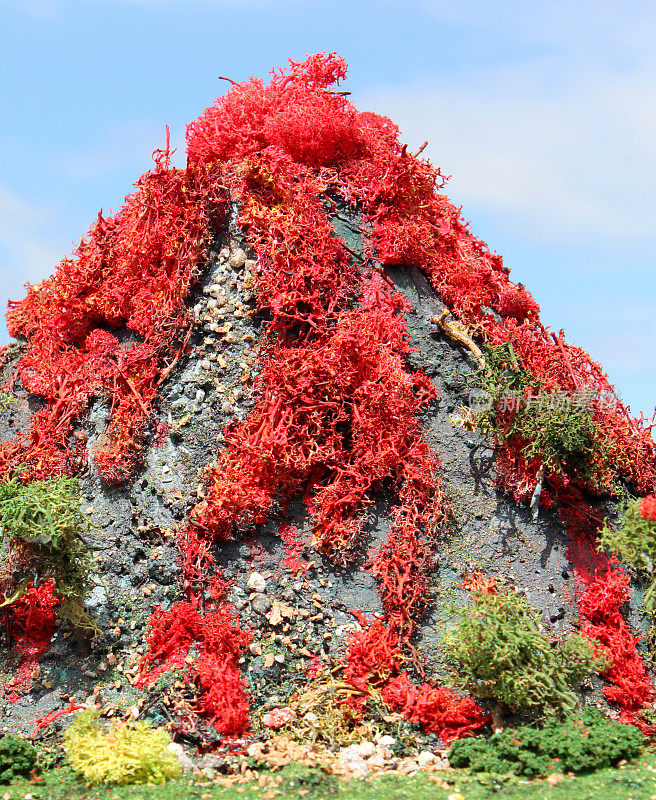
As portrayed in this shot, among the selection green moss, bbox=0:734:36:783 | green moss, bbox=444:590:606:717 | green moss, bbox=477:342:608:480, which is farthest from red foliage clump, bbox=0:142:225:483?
green moss, bbox=444:590:606:717

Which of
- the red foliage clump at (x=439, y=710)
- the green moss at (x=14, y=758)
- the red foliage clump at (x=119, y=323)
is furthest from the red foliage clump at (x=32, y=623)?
the red foliage clump at (x=439, y=710)

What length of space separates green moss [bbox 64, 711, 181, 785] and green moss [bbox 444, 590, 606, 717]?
2.45 m

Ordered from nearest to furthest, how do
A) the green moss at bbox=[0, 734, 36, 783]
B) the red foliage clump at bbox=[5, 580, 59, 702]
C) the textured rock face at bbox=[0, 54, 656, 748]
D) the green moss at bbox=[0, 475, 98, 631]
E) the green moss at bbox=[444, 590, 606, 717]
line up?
the green moss at bbox=[0, 734, 36, 783] → the green moss at bbox=[444, 590, 606, 717] → the green moss at bbox=[0, 475, 98, 631] → the textured rock face at bbox=[0, 54, 656, 748] → the red foliage clump at bbox=[5, 580, 59, 702]

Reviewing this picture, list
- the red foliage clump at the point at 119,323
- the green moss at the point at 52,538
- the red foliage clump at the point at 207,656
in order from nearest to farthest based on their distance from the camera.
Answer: the red foliage clump at the point at 207,656, the green moss at the point at 52,538, the red foliage clump at the point at 119,323

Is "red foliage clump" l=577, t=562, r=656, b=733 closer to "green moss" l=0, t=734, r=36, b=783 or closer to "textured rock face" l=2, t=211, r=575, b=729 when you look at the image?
"textured rock face" l=2, t=211, r=575, b=729

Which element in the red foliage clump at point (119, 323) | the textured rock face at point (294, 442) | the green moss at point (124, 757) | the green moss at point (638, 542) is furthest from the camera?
the red foliage clump at point (119, 323)

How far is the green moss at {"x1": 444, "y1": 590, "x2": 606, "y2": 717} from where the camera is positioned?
22.0 feet

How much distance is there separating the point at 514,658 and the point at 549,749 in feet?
2.36

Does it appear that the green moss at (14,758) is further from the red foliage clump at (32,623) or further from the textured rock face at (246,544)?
the red foliage clump at (32,623)

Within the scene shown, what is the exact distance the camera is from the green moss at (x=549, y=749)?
6.36 m

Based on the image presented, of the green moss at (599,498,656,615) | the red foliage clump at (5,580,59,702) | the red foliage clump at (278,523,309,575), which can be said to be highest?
the green moss at (599,498,656,615)

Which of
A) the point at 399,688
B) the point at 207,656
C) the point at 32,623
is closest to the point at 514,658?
the point at 399,688

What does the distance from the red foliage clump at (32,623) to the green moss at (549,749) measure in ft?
13.1

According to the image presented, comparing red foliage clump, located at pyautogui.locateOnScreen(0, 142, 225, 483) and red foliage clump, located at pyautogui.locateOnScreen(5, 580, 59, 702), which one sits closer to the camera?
red foliage clump, located at pyautogui.locateOnScreen(5, 580, 59, 702)
